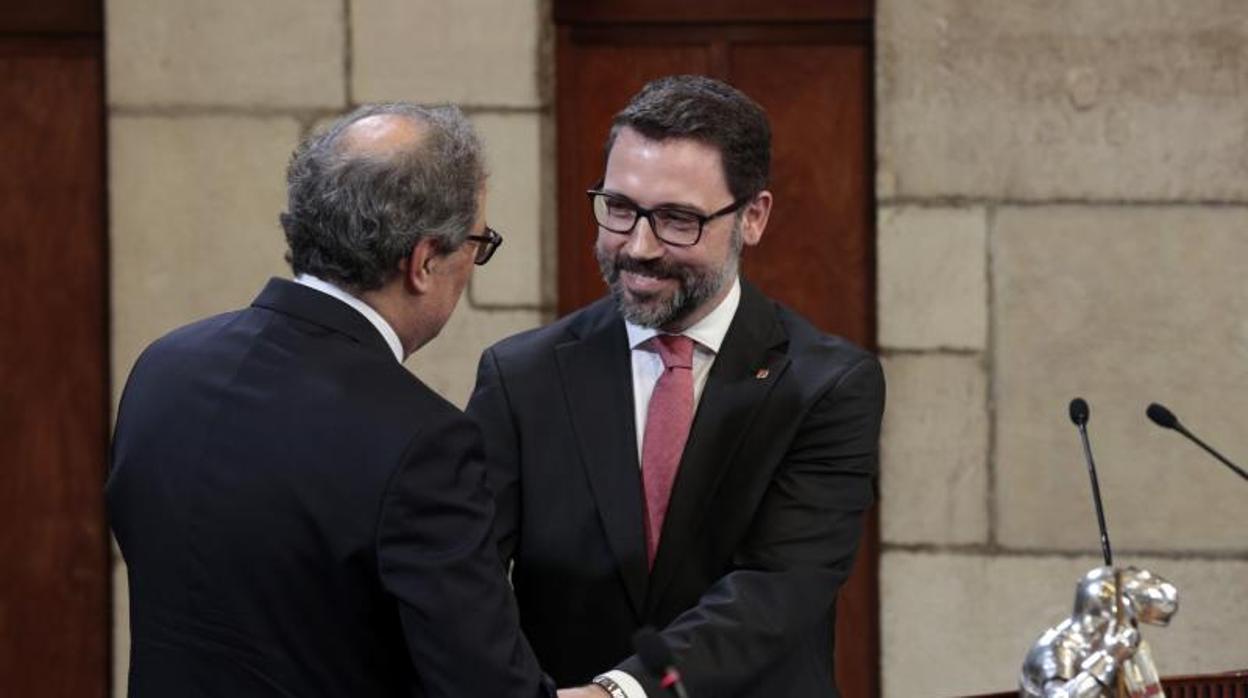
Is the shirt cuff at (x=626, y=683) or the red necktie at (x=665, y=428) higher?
the red necktie at (x=665, y=428)

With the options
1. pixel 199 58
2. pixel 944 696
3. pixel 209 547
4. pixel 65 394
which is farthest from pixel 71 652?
pixel 209 547

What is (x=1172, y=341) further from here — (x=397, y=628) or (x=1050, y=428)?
(x=397, y=628)

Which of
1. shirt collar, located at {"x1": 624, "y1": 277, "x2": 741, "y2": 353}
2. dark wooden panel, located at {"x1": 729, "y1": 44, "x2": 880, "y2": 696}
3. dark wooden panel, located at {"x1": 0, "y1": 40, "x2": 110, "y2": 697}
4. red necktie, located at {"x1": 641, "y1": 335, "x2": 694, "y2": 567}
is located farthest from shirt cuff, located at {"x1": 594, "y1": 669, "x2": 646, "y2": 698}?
dark wooden panel, located at {"x1": 0, "y1": 40, "x2": 110, "y2": 697}

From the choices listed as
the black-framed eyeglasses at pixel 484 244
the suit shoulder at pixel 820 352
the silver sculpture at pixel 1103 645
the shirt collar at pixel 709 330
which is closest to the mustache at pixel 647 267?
the shirt collar at pixel 709 330

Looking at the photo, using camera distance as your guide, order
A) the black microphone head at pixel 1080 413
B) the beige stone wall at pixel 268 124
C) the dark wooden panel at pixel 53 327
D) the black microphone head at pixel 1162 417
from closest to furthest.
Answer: the black microphone head at pixel 1080 413 → the black microphone head at pixel 1162 417 → the beige stone wall at pixel 268 124 → the dark wooden panel at pixel 53 327

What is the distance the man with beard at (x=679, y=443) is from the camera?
287cm

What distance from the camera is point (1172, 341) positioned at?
470cm

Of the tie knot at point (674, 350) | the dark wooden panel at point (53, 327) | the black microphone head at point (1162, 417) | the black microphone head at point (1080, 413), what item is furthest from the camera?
the dark wooden panel at point (53, 327)

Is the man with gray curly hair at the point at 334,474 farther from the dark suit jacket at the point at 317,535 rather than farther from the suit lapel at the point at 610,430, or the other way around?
the suit lapel at the point at 610,430

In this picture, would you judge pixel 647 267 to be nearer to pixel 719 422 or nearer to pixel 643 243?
pixel 643 243

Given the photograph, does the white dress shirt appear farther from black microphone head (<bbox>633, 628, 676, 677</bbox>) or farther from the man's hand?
black microphone head (<bbox>633, 628, 676, 677</bbox>)

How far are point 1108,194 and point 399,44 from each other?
1624mm

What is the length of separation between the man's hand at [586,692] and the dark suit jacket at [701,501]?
19cm

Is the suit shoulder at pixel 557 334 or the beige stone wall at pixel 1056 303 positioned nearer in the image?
the suit shoulder at pixel 557 334
